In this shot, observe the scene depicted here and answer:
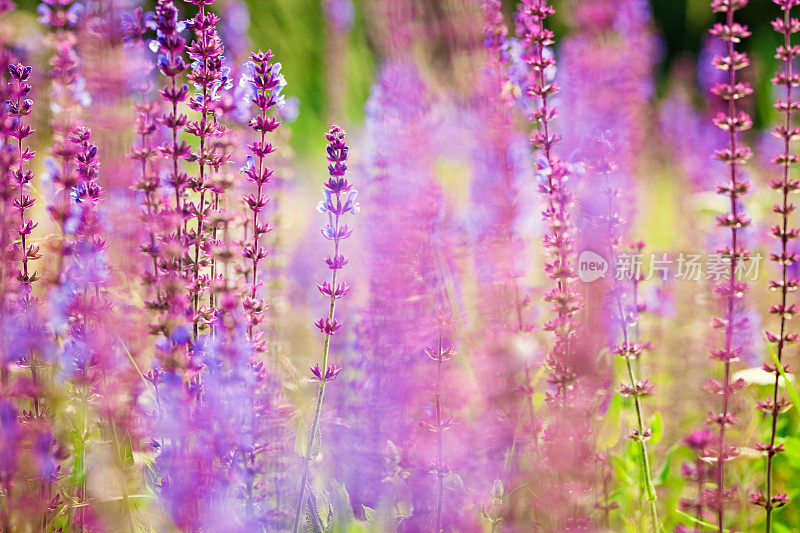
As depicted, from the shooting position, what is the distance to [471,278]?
7.84 feet

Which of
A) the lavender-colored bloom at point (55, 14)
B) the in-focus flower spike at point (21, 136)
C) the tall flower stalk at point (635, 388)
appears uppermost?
the lavender-colored bloom at point (55, 14)

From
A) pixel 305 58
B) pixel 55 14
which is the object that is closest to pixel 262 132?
pixel 55 14

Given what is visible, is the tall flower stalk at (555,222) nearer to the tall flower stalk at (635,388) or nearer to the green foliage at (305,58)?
the tall flower stalk at (635,388)

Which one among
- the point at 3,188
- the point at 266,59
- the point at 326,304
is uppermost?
the point at 266,59

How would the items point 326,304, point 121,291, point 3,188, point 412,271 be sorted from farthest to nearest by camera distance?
point 326,304 < point 412,271 < point 121,291 < point 3,188

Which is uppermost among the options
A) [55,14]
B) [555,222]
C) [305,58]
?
[305,58]

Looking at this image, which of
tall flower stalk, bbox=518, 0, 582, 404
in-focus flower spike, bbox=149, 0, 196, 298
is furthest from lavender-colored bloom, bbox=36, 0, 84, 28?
tall flower stalk, bbox=518, 0, 582, 404

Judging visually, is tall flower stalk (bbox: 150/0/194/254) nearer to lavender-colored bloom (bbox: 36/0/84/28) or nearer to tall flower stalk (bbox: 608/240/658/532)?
lavender-colored bloom (bbox: 36/0/84/28)

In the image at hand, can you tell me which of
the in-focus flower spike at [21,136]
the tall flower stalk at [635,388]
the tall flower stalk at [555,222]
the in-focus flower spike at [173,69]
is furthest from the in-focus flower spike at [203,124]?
the tall flower stalk at [635,388]

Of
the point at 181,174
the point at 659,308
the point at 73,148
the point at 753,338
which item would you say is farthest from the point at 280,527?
the point at 753,338

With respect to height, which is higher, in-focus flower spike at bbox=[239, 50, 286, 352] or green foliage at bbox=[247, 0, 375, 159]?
green foliage at bbox=[247, 0, 375, 159]

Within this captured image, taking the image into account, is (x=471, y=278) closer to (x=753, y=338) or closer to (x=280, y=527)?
(x=753, y=338)

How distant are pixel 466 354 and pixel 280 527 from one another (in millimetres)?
678

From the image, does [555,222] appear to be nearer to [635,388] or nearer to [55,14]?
[635,388]
